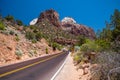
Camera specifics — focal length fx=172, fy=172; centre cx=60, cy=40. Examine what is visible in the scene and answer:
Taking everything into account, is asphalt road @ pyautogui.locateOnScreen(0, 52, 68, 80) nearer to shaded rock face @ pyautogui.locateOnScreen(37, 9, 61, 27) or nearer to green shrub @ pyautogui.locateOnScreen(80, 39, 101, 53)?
green shrub @ pyautogui.locateOnScreen(80, 39, 101, 53)

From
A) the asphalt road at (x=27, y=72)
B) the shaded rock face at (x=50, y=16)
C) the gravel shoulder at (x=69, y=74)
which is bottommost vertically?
the gravel shoulder at (x=69, y=74)

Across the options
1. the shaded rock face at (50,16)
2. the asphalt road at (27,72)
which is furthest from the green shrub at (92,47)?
the shaded rock face at (50,16)

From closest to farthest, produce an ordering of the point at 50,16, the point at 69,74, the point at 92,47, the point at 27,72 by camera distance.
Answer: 1. the point at 27,72
2. the point at 69,74
3. the point at 92,47
4. the point at 50,16

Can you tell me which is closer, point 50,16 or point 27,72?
point 27,72

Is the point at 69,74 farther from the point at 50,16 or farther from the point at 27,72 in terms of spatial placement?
the point at 50,16

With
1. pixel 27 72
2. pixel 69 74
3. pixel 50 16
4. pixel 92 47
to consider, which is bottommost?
pixel 69 74

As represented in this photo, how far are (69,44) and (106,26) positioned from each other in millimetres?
90812

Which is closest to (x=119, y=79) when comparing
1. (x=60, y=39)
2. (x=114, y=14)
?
(x=114, y=14)

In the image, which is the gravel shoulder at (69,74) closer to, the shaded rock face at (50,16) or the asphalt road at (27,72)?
the asphalt road at (27,72)

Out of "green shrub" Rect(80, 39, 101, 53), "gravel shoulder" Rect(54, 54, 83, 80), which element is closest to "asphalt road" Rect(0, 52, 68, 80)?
"gravel shoulder" Rect(54, 54, 83, 80)

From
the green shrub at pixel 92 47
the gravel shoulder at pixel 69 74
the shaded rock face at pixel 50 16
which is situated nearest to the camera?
the gravel shoulder at pixel 69 74

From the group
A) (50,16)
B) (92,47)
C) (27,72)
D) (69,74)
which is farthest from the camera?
(50,16)

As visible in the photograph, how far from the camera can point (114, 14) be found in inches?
1401

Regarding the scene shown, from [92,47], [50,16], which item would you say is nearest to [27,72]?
[92,47]
